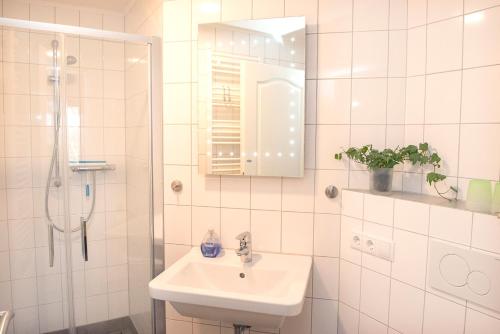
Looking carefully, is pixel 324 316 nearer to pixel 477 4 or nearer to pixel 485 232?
pixel 485 232

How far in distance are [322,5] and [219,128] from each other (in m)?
0.80

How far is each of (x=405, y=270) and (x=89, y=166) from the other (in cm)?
170

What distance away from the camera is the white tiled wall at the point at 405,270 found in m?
1.10

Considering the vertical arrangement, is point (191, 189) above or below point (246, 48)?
below

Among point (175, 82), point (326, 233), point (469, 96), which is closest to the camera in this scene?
point (469, 96)

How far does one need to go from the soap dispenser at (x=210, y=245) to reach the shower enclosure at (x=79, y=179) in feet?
1.13

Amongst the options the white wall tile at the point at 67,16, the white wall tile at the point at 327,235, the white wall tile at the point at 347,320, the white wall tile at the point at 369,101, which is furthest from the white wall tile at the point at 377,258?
the white wall tile at the point at 67,16

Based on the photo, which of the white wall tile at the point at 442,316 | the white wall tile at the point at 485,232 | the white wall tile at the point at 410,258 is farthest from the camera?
the white wall tile at the point at 410,258

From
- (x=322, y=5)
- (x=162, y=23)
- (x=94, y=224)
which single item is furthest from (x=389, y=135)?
(x=94, y=224)

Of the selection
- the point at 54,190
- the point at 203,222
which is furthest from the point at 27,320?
the point at 203,222

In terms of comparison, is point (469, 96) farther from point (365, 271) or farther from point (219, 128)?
point (219, 128)

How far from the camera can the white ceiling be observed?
7.19ft

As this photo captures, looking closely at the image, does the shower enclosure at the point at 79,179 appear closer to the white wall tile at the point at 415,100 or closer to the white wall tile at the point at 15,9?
the white wall tile at the point at 15,9

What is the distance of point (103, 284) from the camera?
187cm
